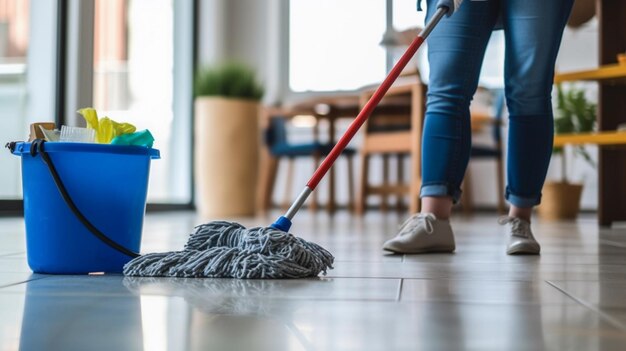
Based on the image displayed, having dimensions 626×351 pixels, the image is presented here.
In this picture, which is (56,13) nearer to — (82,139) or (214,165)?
(214,165)

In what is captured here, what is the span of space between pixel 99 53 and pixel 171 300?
3.57 m

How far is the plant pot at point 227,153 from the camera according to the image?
4113 millimetres

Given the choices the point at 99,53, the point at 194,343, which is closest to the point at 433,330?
the point at 194,343

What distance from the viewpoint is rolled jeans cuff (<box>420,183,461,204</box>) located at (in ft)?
5.31

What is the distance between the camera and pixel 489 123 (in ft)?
15.0

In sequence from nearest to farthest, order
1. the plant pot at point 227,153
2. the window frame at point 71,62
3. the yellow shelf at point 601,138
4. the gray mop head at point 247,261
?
the gray mop head at point 247,261 < the yellow shelf at point 601,138 < the window frame at point 71,62 < the plant pot at point 227,153

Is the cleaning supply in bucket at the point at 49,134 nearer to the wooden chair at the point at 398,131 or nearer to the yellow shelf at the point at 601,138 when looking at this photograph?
the yellow shelf at the point at 601,138

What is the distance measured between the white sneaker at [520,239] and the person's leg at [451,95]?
14cm

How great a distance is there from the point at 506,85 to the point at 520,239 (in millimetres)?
331

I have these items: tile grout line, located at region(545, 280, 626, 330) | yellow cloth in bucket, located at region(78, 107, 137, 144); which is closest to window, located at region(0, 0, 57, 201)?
yellow cloth in bucket, located at region(78, 107, 137, 144)

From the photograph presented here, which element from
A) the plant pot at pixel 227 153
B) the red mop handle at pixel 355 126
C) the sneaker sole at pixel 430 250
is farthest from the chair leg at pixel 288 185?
the red mop handle at pixel 355 126

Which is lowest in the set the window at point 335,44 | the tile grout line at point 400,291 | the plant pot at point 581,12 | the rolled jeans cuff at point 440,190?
the tile grout line at point 400,291

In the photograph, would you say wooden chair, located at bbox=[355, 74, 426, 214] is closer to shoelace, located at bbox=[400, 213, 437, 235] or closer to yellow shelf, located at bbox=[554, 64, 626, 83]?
yellow shelf, located at bbox=[554, 64, 626, 83]

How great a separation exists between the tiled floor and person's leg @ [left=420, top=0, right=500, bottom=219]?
1.05ft
